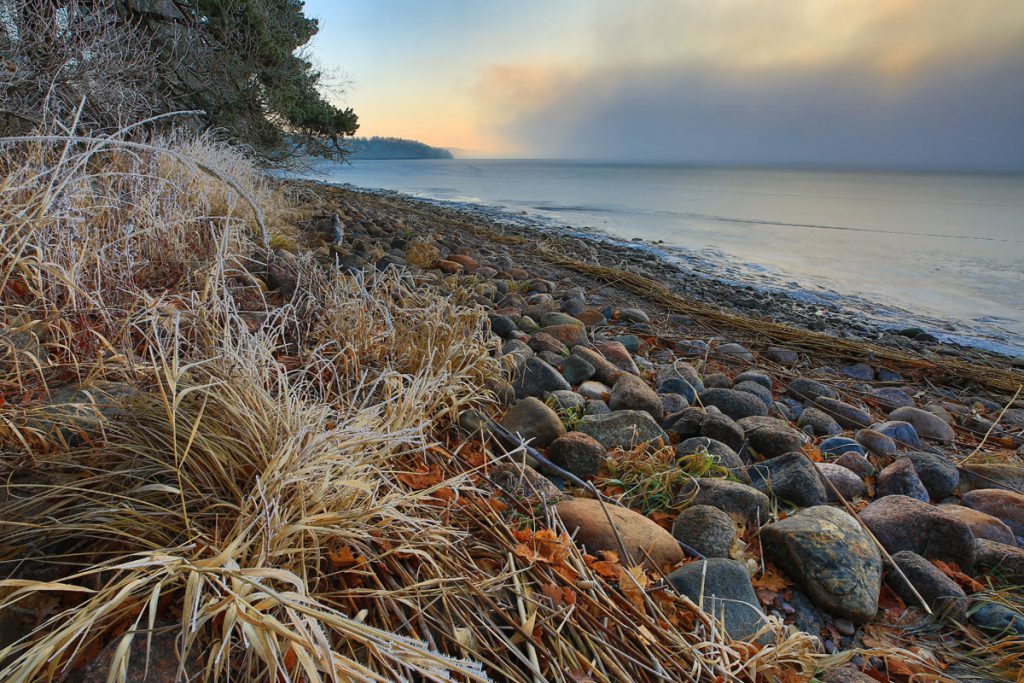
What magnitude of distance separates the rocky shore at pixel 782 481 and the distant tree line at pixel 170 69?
224 cm

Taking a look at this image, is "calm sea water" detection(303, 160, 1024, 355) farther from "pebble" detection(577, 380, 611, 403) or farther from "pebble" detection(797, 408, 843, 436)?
"pebble" detection(577, 380, 611, 403)

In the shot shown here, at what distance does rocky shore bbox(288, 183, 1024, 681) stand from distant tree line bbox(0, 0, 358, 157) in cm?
224

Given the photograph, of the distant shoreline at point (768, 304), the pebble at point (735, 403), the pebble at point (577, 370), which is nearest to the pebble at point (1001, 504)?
the pebble at point (735, 403)

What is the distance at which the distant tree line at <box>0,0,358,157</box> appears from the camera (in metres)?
4.81

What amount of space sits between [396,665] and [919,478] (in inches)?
107

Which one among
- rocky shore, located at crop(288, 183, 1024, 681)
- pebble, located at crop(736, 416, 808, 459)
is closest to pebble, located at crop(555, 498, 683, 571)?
rocky shore, located at crop(288, 183, 1024, 681)

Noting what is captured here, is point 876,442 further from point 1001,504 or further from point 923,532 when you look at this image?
point 923,532

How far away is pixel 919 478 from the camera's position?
102 inches

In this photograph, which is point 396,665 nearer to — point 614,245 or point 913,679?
point 913,679

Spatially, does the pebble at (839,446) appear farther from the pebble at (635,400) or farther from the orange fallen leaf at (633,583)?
the orange fallen leaf at (633,583)

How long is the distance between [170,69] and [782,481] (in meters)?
10.2

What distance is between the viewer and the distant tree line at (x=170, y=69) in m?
4.81

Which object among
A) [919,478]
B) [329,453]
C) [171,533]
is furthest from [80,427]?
[919,478]

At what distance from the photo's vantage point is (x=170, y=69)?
27.2 ft
